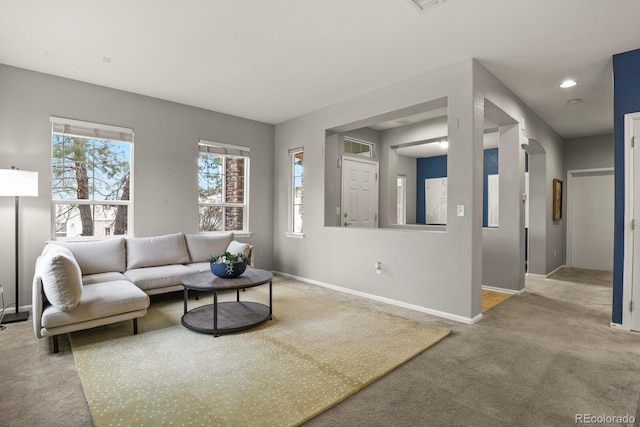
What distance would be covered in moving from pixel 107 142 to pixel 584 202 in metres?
8.72

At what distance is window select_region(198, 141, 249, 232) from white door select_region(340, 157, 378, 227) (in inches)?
68.4

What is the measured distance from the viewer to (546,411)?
1936 millimetres

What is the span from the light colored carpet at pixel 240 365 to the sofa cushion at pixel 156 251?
82 centimetres

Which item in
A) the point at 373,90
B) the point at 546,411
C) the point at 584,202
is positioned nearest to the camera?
the point at 546,411

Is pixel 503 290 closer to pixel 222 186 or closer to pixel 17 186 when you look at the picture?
pixel 222 186

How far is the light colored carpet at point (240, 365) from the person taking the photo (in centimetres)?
191

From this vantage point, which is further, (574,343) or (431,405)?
(574,343)

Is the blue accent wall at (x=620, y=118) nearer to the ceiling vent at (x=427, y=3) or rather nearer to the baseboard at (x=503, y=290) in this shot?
the baseboard at (x=503, y=290)

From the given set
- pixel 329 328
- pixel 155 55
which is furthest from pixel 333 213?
pixel 155 55

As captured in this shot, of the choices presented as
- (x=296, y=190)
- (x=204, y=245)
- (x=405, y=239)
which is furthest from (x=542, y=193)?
(x=204, y=245)

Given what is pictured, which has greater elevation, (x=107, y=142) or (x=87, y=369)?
(x=107, y=142)

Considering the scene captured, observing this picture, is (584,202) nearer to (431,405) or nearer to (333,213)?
(333,213)

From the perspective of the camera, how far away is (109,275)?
12.4ft

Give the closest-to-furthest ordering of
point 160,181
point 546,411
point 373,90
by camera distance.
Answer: point 546,411, point 373,90, point 160,181
